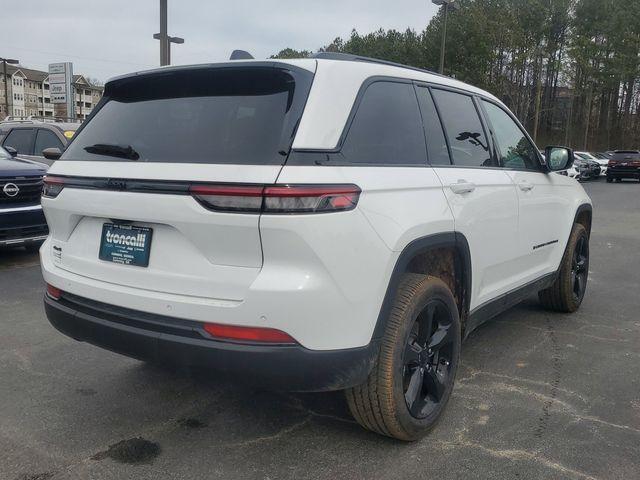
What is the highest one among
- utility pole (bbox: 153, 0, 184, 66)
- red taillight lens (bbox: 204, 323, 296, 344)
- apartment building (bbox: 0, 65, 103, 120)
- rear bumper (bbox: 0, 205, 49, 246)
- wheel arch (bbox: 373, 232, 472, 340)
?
apartment building (bbox: 0, 65, 103, 120)

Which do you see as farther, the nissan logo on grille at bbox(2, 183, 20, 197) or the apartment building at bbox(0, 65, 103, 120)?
the apartment building at bbox(0, 65, 103, 120)

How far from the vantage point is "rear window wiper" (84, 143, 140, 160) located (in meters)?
2.78

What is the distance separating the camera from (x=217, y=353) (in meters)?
2.45

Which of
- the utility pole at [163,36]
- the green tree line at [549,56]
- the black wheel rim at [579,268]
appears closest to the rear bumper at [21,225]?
the black wheel rim at [579,268]

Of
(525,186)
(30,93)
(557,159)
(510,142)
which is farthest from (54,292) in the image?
(30,93)

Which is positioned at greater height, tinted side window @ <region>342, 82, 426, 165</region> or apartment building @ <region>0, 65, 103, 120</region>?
apartment building @ <region>0, 65, 103, 120</region>

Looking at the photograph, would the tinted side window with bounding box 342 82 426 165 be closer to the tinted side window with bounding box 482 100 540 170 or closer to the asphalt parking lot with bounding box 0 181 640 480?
the tinted side window with bounding box 482 100 540 170

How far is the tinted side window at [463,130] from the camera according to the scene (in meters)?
3.47

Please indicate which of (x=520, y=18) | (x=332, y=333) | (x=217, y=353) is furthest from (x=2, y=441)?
(x=520, y=18)

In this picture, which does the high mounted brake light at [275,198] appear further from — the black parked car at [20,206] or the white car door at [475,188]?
the black parked car at [20,206]

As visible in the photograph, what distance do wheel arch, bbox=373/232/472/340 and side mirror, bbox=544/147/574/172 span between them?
1.75 metres

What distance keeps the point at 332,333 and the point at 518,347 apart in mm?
2472

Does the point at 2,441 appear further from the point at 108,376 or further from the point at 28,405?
the point at 108,376

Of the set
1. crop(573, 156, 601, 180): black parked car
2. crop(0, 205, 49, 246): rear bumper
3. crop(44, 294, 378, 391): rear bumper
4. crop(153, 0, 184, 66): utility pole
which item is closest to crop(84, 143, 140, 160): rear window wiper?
crop(44, 294, 378, 391): rear bumper
